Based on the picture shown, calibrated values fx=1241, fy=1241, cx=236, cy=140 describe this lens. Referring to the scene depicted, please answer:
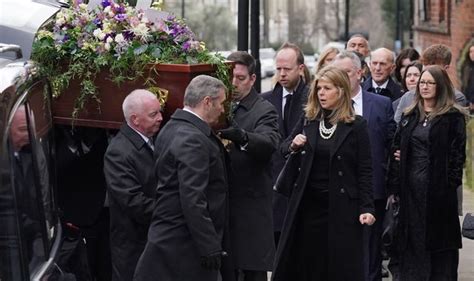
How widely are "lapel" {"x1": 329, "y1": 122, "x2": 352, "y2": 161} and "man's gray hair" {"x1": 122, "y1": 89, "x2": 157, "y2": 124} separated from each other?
1.78 m

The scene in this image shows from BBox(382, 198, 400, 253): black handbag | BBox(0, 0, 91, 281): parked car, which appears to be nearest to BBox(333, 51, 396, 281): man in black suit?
BBox(382, 198, 400, 253): black handbag

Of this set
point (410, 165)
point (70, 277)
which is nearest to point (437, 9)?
point (410, 165)

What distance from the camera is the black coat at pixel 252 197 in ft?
26.9

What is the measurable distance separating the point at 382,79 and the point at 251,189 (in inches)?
140

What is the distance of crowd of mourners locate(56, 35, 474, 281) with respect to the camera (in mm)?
6805

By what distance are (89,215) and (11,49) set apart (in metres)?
2.86

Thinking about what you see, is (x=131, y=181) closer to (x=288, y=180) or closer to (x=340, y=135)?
(x=288, y=180)

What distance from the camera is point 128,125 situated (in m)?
7.33

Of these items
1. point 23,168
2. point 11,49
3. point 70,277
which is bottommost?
point 70,277

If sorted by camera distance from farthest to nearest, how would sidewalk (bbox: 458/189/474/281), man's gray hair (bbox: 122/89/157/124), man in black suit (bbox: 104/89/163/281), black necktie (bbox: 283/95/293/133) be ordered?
sidewalk (bbox: 458/189/474/281)
black necktie (bbox: 283/95/293/133)
man in black suit (bbox: 104/89/163/281)
man's gray hair (bbox: 122/89/157/124)

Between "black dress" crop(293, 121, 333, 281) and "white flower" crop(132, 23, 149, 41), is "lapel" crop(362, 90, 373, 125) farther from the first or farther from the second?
"white flower" crop(132, 23, 149, 41)

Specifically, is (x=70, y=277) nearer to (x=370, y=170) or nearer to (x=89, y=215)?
(x=89, y=215)

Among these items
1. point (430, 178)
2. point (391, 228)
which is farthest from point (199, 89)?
point (391, 228)

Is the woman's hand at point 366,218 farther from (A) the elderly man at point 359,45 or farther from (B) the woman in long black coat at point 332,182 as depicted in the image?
(A) the elderly man at point 359,45
